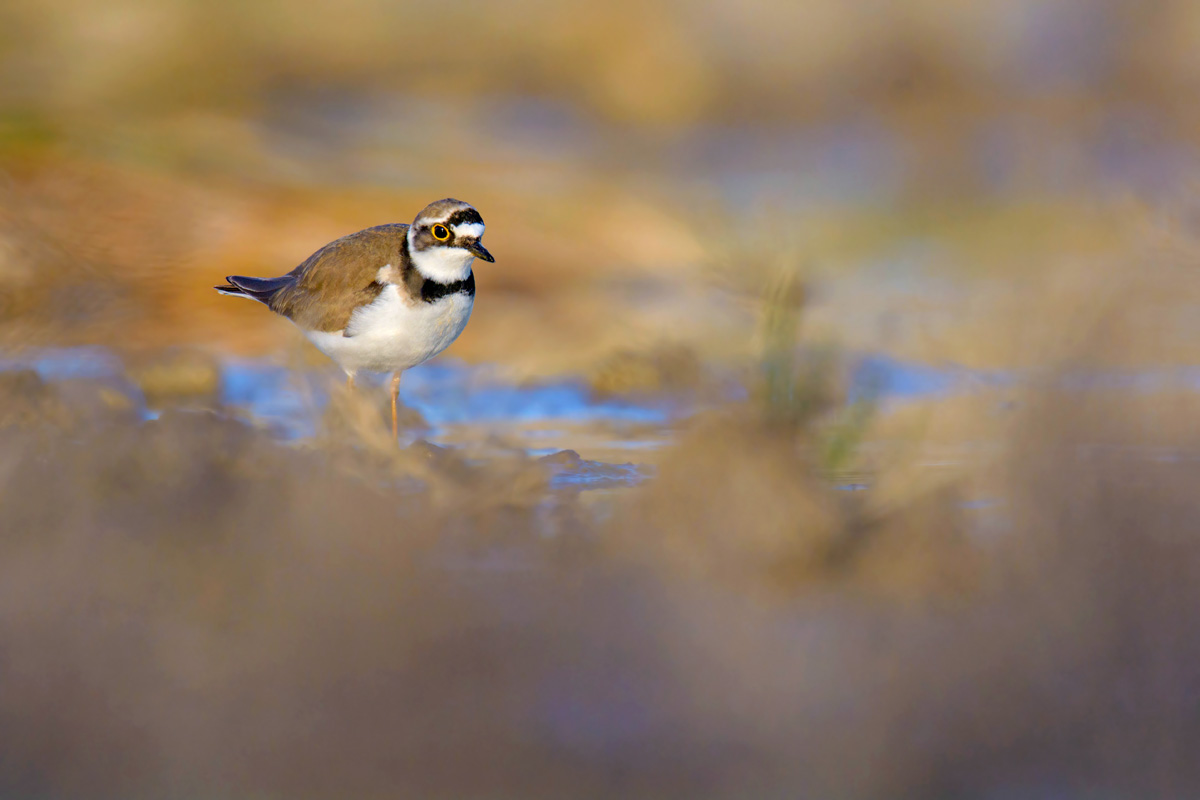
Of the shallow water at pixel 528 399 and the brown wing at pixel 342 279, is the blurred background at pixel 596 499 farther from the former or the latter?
the brown wing at pixel 342 279

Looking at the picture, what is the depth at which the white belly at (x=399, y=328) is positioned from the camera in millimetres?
4871

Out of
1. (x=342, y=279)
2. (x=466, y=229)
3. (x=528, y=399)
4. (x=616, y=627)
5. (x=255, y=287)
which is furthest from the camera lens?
(x=255, y=287)

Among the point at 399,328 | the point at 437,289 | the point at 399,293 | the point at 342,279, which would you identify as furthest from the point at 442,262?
the point at 342,279

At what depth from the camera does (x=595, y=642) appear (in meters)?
2.11

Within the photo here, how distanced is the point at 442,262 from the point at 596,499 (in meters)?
1.93

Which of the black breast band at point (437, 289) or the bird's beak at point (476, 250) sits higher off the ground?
the bird's beak at point (476, 250)

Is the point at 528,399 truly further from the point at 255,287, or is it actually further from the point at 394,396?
the point at 255,287

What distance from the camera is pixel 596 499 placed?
3.28 meters

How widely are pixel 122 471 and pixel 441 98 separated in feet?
29.6

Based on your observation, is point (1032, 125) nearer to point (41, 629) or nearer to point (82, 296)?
point (82, 296)

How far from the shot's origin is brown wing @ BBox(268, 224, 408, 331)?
199 inches

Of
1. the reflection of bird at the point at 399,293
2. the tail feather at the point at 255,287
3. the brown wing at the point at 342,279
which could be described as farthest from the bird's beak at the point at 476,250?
the tail feather at the point at 255,287

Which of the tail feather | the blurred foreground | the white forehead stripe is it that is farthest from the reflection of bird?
the blurred foreground

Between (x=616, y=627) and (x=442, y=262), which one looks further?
(x=442, y=262)
